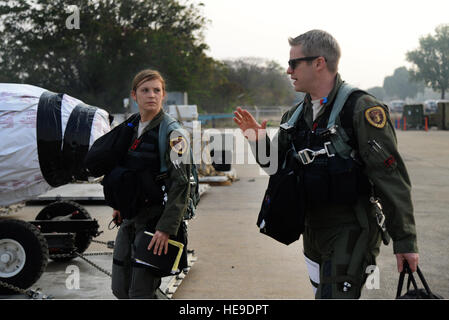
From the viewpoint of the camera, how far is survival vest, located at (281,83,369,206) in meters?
2.68

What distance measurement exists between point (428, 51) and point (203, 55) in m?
49.2

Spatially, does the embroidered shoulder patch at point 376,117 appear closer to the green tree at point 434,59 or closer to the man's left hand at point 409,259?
the man's left hand at point 409,259

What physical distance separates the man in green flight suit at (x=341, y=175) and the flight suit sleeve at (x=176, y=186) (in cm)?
61

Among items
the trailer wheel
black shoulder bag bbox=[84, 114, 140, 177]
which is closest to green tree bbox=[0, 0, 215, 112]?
the trailer wheel

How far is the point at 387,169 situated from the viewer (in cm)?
260

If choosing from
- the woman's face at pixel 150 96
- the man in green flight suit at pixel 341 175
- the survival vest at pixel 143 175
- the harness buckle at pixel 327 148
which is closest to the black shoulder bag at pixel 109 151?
the survival vest at pixel 143 175

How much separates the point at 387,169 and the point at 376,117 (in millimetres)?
251

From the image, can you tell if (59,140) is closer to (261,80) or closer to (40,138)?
(40,138)

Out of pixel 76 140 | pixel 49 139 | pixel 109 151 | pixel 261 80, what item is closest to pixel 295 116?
pixel 109 151

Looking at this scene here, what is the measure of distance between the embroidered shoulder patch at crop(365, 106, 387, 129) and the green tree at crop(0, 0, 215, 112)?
2997 cm

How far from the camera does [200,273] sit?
5695mm

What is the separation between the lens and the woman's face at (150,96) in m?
3.51
